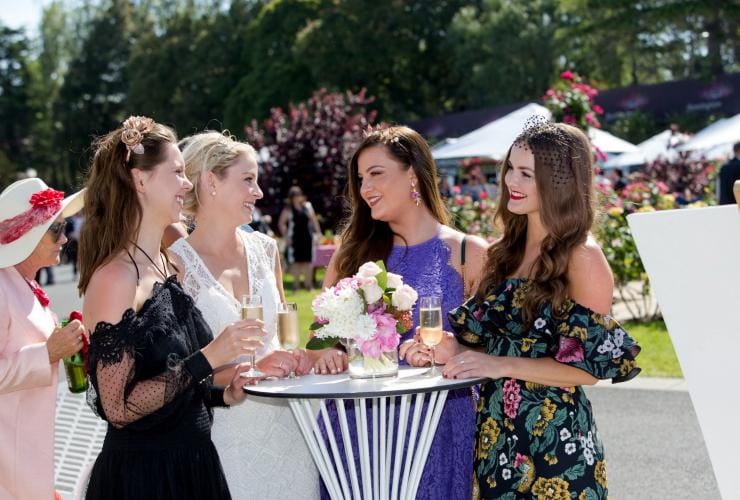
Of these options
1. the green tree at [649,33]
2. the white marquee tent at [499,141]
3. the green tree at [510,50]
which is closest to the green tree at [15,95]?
the green tree at [510,50]

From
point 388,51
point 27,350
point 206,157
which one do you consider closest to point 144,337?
point 27,350

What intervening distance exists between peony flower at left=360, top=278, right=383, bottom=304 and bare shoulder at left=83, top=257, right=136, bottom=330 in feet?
2.56

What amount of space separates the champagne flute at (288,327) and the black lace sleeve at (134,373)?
468mm

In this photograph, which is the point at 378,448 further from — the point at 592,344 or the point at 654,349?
the point at 654,349

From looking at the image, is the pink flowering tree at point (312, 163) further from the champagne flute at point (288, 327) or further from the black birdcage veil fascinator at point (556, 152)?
the black birdcage veil fascinator at point (556, 152)

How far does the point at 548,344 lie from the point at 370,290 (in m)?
0.62

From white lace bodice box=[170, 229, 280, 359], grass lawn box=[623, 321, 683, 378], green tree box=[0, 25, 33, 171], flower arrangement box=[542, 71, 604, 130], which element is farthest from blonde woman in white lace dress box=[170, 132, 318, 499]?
green tree box=[0, 25, 33, 171]

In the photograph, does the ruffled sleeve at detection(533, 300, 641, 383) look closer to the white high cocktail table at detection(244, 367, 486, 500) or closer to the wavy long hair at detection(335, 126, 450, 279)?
the white high cocktail table at detection(244, 367, 486, 500)

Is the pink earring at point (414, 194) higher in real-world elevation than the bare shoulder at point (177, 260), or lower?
higher

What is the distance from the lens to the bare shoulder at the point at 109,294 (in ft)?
8.85

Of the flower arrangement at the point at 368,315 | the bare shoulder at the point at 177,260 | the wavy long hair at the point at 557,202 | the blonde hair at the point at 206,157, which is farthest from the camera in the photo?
the blonde hair at the point at 206,157

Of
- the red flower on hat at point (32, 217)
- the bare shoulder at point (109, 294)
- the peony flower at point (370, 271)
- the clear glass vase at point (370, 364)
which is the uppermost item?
the red flower on hat at point (32, 217)

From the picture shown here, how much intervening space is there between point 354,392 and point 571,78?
961 centimetres

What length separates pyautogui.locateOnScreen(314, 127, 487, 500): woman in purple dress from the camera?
3.44m
